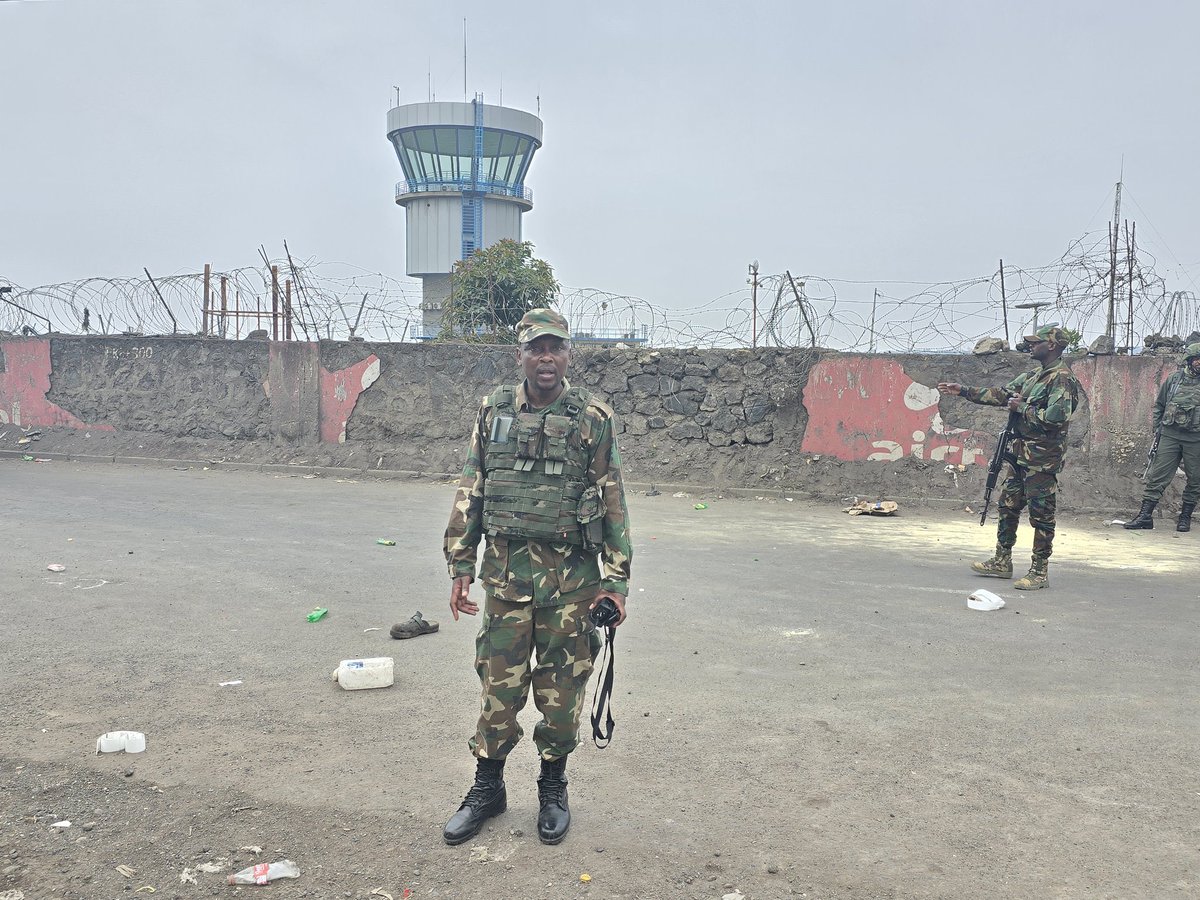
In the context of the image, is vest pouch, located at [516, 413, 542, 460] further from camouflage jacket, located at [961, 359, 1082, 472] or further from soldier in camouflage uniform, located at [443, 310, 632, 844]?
camouflage jacket, located at [961, 359, 1082, 472]

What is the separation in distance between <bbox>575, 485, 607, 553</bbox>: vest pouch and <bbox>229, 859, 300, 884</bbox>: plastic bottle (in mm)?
1297

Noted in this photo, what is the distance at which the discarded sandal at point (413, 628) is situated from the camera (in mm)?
5133

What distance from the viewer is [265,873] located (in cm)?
269

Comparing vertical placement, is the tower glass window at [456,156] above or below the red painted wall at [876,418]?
above

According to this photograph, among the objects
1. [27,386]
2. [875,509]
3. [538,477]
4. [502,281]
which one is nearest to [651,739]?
[538,477]

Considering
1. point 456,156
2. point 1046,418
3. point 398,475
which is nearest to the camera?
point 1046,418

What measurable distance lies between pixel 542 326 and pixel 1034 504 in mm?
4949

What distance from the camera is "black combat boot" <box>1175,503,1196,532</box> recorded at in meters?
9.76

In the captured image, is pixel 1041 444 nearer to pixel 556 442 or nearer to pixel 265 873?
pixel 556 442

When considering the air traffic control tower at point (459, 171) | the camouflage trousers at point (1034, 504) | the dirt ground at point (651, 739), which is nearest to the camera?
the dirt ground at point (651, 739)

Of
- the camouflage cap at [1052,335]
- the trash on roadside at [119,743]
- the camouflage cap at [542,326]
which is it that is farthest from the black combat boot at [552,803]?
the camouflage cap at [1052,335]

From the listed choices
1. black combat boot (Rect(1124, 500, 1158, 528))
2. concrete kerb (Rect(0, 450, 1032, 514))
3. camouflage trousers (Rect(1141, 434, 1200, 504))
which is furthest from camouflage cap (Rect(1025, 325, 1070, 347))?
concrete kerb (Rect(0, 450, 1032, 514))

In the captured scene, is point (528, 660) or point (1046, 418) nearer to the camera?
point (528, 660)

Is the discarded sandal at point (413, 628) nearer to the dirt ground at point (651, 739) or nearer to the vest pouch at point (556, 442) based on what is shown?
the dirt ground at point (651, 739)
